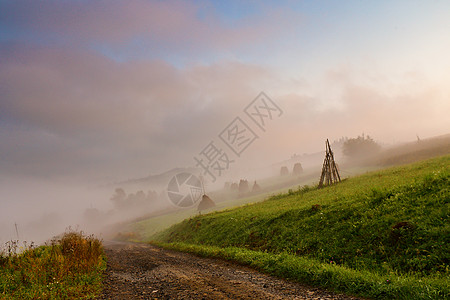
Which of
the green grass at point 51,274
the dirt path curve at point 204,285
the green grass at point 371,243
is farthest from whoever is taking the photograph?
the green grass at point 51,274

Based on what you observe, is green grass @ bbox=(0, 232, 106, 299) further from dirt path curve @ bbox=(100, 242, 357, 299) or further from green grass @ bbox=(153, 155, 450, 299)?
green grass @ bbox=(153, 155, 450, 299)

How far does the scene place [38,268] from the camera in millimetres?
10125

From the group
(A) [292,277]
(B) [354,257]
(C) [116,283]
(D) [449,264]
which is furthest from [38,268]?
(D) [449,264]

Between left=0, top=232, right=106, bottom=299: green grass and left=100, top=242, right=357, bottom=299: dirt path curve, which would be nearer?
left=100, top=242, right=357, bottom=299: dirt path curve

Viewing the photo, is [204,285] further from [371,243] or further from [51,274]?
[371,243]

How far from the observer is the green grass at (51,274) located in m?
7.90

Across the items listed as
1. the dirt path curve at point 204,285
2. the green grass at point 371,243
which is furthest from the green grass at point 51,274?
the green grass at point 371,243

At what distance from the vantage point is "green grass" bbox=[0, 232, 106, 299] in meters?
7.90

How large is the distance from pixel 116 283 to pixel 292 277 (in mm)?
7142

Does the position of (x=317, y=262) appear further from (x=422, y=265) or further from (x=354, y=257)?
(x=422, y=265)

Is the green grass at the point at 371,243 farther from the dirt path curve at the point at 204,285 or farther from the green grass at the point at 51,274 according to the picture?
the green grass at the point at 51,274

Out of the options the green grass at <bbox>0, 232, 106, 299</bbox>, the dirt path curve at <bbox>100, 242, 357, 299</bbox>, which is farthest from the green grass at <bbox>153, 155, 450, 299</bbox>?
the green grass at <bbox>0, 232, 106, 299</bbox>

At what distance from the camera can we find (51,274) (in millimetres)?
9781

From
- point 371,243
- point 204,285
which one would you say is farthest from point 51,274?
point 371,243
